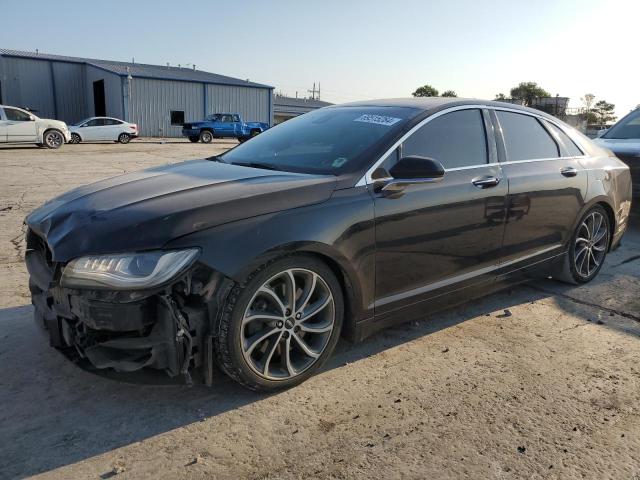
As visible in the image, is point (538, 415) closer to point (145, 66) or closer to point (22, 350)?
point (22, 350)

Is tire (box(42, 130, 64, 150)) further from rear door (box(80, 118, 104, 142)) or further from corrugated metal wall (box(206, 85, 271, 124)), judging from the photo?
corrugated metal wall (box(206, 85, 271, 124))

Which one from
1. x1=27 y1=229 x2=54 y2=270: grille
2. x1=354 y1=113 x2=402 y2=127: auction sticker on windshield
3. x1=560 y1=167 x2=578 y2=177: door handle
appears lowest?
x1=27 y1=229 x2=54 y2=270: grille

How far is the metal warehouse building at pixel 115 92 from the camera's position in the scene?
35344mm

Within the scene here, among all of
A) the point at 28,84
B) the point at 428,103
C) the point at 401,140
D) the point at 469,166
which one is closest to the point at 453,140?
the point at 469,166

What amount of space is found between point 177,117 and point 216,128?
932cm

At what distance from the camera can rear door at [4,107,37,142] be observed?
18.8m

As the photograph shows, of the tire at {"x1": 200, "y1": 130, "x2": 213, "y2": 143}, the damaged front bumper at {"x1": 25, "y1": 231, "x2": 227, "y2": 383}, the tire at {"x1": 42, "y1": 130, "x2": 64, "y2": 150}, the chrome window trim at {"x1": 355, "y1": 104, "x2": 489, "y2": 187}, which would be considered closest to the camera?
the damaged front bumper at {"x1": 25, "y1": 231, "x2": 227, "y2": 383}

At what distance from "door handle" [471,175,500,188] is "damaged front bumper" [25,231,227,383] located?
6.43 feet

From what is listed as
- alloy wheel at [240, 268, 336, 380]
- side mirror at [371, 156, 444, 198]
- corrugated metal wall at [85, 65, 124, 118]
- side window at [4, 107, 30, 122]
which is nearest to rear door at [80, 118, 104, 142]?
side window at [4, 107, 30, 122]

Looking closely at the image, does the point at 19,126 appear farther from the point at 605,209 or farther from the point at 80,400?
the point at 605,209

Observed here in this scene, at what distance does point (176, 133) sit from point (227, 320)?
37776mm

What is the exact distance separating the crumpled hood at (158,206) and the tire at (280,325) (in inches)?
13.8

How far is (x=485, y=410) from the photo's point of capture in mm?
2779

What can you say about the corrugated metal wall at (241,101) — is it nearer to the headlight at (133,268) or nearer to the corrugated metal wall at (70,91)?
the corrugated metal wall at (70,91)
